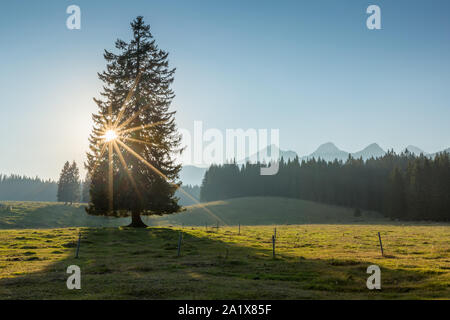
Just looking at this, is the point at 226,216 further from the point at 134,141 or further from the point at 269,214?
the point at 134,141

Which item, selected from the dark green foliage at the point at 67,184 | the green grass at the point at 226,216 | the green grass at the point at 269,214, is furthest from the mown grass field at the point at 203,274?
the dark green foliage at the point at 67,184

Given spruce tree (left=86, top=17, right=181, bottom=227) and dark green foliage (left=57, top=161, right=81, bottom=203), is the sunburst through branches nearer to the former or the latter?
spruce tree (left=86, top=17, right=181, bottom=227)

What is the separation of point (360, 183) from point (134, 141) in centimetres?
11075

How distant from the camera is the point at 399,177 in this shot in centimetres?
9725

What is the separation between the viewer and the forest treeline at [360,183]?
293ft

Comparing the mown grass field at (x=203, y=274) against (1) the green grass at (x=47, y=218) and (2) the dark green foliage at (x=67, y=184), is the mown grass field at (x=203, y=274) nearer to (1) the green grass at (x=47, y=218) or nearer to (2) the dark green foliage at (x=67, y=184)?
(1) the green grass at (x=47, y=218)

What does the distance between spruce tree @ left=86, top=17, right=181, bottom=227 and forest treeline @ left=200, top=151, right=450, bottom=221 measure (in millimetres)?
81246

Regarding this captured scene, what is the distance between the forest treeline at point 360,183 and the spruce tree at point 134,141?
267ft

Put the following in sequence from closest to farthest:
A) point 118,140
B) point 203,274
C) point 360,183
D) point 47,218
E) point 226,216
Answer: point 203,274 < point 118,140 < point 47,218 < point 226,216 < point 360,183

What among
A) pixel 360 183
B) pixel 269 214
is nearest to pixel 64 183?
pixel 269 214

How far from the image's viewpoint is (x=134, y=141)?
121 ft

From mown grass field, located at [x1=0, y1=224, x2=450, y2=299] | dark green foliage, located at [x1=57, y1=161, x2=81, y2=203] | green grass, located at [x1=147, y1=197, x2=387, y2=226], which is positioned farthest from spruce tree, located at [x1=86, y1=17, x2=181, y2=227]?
dark green foliage, located at [x1=57, y1=161, x2=81, y2=203]

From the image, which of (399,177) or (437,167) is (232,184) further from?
(437,167)
